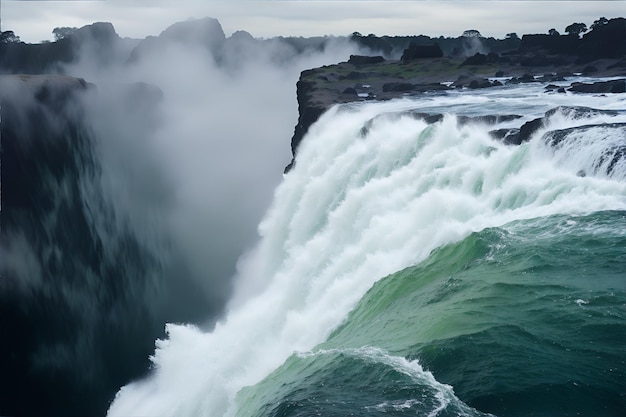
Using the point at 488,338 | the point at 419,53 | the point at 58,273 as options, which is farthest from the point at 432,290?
the point at 419,53

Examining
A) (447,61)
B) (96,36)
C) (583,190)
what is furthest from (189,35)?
(583,190)

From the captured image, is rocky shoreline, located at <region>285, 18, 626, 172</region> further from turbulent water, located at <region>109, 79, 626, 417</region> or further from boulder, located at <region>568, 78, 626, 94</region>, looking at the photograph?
turbulent water, located at <region>109, 79, 626, 417</region>

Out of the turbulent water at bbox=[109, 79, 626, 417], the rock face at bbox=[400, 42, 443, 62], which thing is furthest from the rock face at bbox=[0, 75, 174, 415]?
the rock face at bbox=[400, 42, 443, 62]

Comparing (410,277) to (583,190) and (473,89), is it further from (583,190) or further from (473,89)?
(473,89)

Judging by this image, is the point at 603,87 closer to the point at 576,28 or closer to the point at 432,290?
the point at 432,290

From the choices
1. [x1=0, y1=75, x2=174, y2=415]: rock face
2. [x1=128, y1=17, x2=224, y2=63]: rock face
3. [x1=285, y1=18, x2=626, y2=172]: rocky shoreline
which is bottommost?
[x1=0, y1=75, x2=174, y2=415]: rock face

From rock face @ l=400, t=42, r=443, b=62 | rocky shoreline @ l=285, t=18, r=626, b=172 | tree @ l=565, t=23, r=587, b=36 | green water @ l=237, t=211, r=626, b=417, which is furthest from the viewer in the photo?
rock face @ l=400, t=42, r=443, b=62
